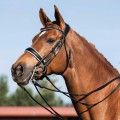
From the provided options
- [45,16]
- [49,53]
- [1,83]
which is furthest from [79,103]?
[1,83]

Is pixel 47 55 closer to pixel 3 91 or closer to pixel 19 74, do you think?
pixel 19 74

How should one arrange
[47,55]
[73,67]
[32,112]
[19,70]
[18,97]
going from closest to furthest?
[19,70] → [47,55] → [73,67] → [32,112] → [18,97]

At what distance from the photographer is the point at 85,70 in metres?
5.94

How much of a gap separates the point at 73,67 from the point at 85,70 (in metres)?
0.17

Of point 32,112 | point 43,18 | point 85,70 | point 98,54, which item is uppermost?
point 43,18

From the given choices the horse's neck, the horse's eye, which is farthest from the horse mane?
the horse's eye

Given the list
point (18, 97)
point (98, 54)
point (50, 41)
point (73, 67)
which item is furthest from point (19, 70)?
point (18, 97)

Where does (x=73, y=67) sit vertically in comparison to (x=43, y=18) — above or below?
below

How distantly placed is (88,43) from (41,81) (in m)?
0.81

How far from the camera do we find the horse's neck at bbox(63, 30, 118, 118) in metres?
5.87

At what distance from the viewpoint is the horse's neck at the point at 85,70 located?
5867 mm

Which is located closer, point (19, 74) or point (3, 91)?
point (19, 74)

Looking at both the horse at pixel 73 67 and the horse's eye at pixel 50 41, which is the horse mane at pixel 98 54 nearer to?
the horse at pixel 73 67

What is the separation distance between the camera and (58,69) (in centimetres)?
580
